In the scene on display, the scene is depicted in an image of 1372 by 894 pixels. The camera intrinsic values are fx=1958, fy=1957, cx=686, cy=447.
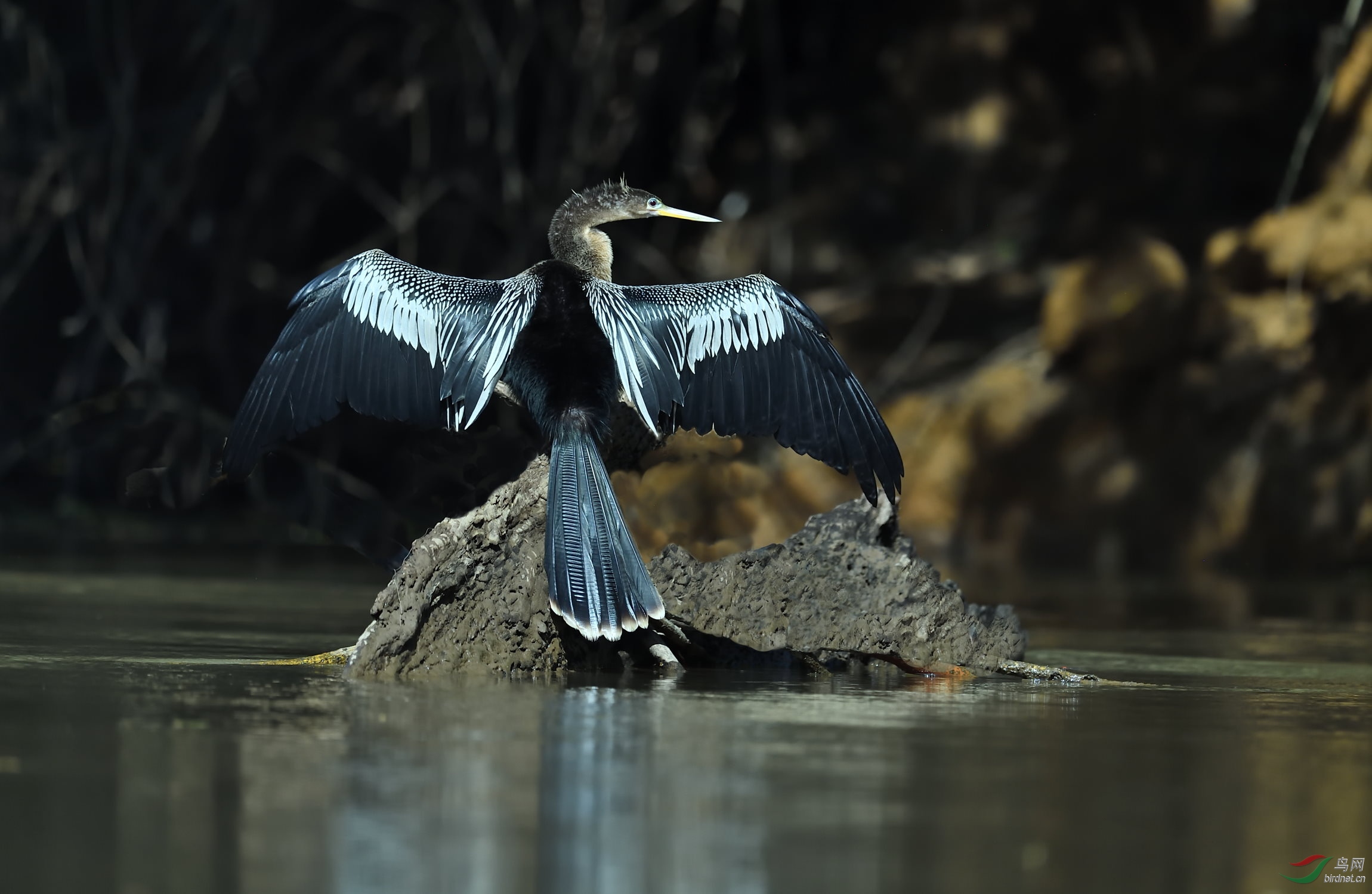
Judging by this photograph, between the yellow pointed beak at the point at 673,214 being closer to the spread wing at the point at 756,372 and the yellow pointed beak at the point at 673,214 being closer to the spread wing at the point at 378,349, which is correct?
the spread wing at the point at 756,372

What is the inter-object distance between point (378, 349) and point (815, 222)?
867cm

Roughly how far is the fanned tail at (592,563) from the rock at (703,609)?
22cm

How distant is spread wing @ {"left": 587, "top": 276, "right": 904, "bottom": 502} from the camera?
18.2 ft

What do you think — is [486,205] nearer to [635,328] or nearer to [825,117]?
[825,117]

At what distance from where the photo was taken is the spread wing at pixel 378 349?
18.0 feet

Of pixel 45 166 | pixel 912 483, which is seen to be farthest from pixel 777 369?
pixel 45 166

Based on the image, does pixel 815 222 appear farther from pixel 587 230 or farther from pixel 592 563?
pixel 592 563

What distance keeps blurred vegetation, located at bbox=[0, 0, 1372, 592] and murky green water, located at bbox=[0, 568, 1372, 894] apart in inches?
220

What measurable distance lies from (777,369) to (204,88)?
8.09 metres

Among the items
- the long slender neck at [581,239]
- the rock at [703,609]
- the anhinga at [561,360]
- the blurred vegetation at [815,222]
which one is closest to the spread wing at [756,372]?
the anhinga at [561,360]

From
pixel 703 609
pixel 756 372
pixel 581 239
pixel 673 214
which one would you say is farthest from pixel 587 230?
pixel 703 609

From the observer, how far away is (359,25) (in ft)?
43.6

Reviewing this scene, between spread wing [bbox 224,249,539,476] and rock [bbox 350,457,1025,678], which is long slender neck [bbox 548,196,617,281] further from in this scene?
rock [bbox 350,457,1025,678]

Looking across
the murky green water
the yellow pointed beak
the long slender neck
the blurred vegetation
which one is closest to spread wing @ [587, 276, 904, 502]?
the long slender neck
